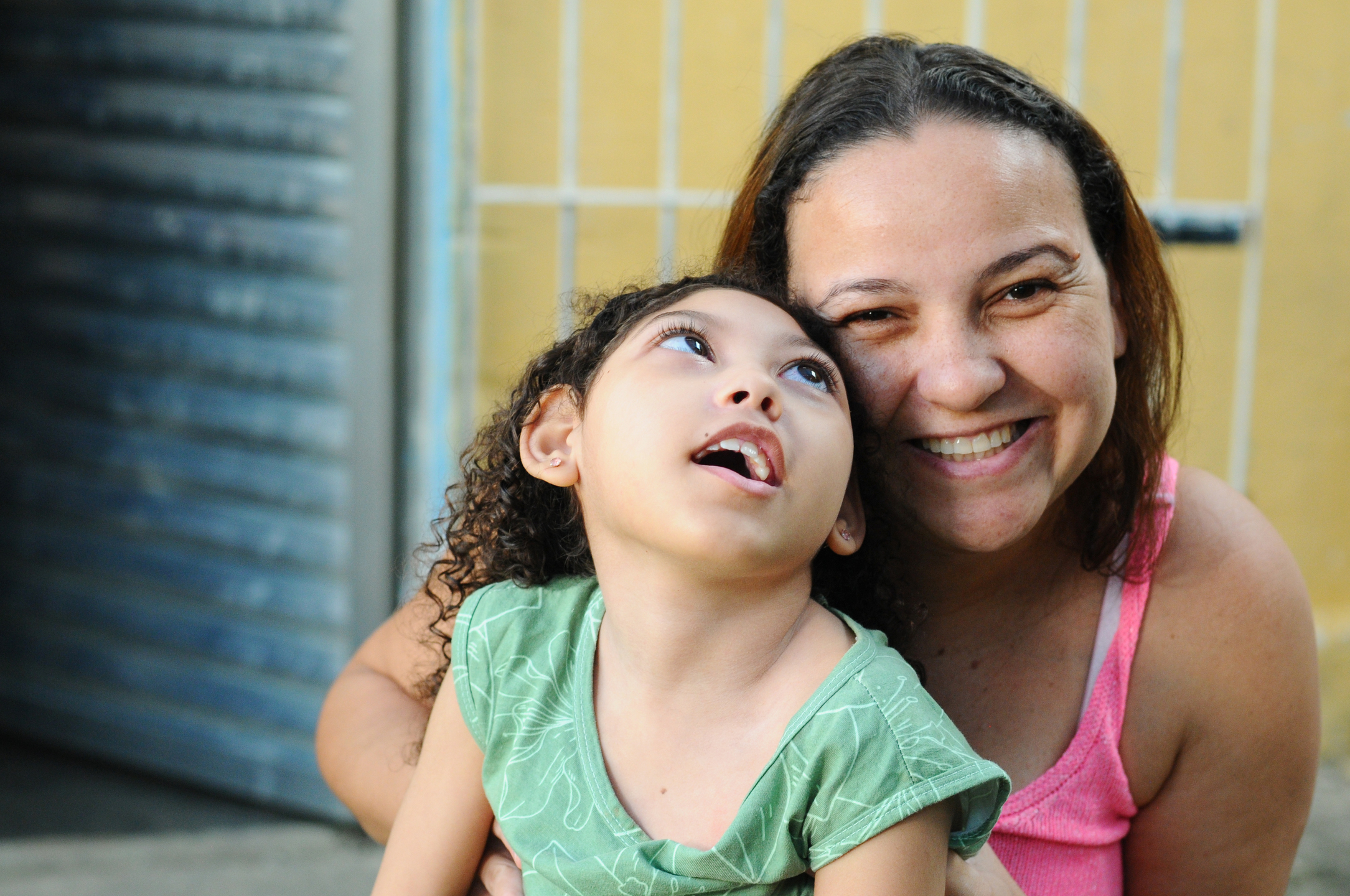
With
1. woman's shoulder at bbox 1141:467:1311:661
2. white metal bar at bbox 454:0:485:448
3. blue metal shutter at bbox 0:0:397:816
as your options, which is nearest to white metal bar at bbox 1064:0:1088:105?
white metal bar at bbox 454:0:485:448

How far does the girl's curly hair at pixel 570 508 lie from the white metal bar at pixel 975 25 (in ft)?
7.66

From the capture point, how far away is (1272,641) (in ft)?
5.91

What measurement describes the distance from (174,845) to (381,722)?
6.63ft

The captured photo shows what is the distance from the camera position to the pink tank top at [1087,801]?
1.71 meters

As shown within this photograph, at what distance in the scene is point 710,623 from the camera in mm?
1391

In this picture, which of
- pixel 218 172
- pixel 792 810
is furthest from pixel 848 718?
pixel 218 172

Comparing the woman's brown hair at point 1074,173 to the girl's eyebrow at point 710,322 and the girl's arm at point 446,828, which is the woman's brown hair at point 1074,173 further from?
the girl's arm at point 446,828

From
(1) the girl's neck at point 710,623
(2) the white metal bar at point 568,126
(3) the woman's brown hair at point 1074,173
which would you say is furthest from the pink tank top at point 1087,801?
(2) the white metal bar at point 568,126

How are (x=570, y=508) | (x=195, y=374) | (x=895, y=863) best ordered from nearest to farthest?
(x=895, y=863), (x=570, y=508), (x=195, y=374)

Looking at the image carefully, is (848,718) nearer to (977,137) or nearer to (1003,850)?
(1003,850)

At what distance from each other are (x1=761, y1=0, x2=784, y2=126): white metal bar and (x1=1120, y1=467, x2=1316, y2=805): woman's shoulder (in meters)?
2.08

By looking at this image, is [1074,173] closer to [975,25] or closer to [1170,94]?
[975,25]

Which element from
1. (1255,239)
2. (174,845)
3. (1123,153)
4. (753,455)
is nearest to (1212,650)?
(753,455)

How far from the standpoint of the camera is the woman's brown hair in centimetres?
165
